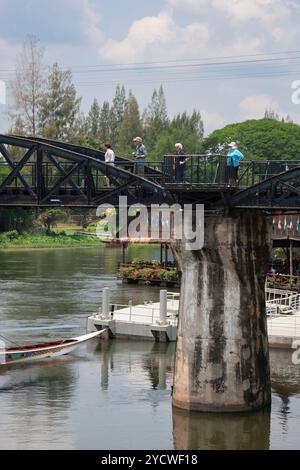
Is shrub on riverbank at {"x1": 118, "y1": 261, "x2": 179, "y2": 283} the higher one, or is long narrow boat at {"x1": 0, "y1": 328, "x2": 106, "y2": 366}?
shrub on riverbank at {"x1": 118, "y1": 261, "x2": 179, "y2": 283}

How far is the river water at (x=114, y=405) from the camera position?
3962 cm

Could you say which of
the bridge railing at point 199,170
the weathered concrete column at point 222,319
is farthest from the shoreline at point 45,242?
the weathered concrete column at point 222,319

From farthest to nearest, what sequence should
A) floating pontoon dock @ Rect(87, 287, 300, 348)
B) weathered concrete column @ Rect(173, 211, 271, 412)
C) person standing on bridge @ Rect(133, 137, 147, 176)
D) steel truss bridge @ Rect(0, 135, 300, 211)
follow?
1. floating pontoon dock @ Rect(87, 287, 300, 348)
2. person standing on bridge @ Rect(133, 137, 147, 176)
3. weathered concrete column @ Rect(173, 211, 271, 412)
4. steel truss bridge @ Rect(0, 135, 300, 211)

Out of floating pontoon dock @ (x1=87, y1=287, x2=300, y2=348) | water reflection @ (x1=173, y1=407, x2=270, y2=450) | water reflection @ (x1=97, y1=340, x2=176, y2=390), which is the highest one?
floating pontoon dock @ (x1=87, y1=287, x2=300, y2=348)

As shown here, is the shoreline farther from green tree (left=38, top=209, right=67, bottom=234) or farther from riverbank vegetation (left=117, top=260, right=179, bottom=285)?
riverbank vegetation (left=117, top=260, right=179, bottom=285)

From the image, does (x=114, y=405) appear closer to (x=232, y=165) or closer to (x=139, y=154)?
(x=139, y=154)

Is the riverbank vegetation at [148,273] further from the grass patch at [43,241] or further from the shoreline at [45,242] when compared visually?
the grass patch at [43,241]

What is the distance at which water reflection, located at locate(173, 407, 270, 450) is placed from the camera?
3969 cm

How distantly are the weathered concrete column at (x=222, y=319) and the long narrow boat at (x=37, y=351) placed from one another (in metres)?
11.1

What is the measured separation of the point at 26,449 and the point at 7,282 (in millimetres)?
53367

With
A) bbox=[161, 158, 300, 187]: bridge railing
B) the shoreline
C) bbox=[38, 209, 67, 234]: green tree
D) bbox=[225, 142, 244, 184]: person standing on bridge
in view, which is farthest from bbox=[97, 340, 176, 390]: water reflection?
bbox=[38, 209, 67, 234]: green tree

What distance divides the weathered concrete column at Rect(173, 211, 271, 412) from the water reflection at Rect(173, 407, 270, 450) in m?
0.35

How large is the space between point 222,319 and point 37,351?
12.9 m

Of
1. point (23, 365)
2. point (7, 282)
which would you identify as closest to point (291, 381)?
point (23, 365)
